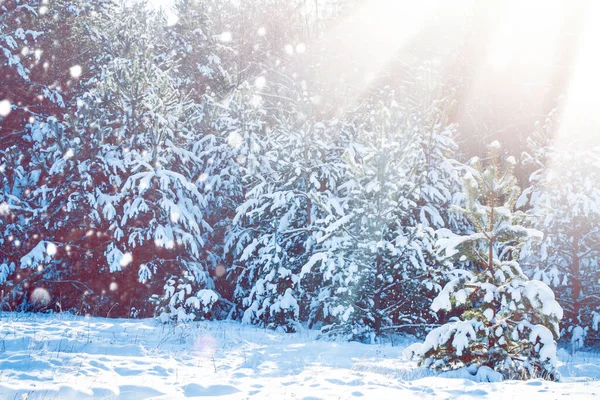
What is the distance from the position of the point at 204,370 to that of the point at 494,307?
4.61 meters

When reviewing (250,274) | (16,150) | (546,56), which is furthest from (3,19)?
(546,56)

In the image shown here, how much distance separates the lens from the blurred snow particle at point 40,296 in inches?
611

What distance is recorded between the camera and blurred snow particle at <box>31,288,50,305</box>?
15.5 metres

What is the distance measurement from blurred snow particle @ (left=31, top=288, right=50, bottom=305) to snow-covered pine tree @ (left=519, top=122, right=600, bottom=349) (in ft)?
50.0

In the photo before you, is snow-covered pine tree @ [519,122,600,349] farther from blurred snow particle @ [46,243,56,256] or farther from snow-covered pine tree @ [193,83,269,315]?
blurred snow particle @ [46,243,56,256]

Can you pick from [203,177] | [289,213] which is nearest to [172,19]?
[203,177]

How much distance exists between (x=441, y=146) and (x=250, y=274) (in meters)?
7.34

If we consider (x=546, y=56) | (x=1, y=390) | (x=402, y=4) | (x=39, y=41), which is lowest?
(x=1, y=390)

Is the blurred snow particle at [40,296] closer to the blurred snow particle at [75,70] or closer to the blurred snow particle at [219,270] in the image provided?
the blurred snow particle at [219,270]

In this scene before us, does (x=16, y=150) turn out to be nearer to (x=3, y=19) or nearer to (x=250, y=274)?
(x=3, y=19)

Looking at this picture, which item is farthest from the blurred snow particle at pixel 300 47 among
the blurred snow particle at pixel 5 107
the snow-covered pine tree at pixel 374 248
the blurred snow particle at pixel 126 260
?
the blurred snow particle at pixel 126 260

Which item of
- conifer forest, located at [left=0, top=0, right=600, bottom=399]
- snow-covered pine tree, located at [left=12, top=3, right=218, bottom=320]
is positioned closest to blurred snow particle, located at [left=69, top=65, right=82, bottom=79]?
conifer forest, located at [left=0, top=0, right=600, bottom=399]

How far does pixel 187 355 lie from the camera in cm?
815

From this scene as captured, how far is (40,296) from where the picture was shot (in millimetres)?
15578
